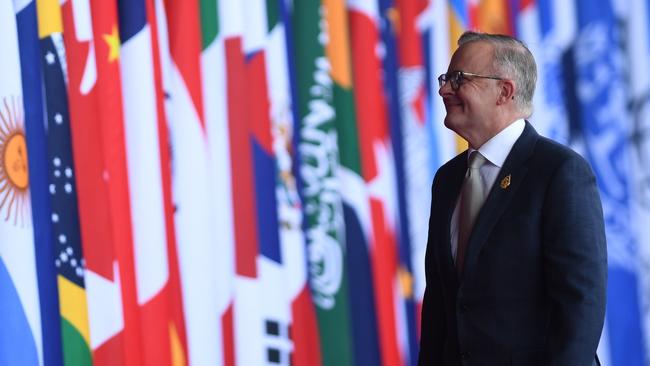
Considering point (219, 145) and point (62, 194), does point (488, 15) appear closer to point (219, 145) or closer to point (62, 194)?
point (219, 145)

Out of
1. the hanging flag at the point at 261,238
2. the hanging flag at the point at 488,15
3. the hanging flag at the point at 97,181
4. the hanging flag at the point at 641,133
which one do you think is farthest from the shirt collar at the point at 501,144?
the hanging flag at the point at 641,133

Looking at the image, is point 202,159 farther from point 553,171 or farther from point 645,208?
point 645,208

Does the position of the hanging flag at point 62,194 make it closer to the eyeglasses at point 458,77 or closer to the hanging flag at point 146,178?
the hanging flag at point 146,178

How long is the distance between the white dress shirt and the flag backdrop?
1155 mm

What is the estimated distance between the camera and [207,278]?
2840mm

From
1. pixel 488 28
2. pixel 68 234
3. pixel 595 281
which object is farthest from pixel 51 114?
pixel 488 28

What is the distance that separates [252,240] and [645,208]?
1.61 metres

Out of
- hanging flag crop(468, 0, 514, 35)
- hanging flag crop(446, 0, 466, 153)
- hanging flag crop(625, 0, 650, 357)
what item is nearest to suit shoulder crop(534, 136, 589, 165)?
hanging flag crop(446, 0, 466, 153)

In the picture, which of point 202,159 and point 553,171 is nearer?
point 553,171

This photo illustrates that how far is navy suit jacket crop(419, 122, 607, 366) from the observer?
5.21 ft

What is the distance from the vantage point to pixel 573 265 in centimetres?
158

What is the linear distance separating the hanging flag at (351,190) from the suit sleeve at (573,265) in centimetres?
155

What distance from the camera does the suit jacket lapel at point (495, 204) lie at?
167cm

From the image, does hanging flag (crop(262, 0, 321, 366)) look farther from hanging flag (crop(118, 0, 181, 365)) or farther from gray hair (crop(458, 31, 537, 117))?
gray hair (crop(458, 31, 537, 117))
